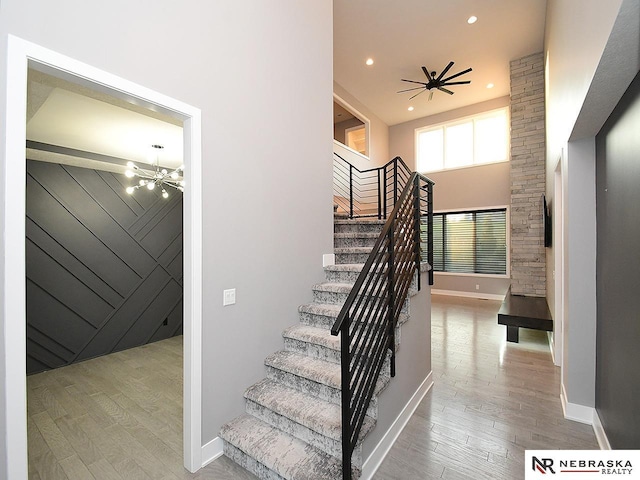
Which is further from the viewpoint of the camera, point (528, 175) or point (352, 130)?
point (352, 130)

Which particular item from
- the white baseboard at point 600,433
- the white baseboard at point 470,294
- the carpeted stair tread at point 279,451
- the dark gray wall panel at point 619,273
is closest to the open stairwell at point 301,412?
the carpeted stair tread at point 279,451

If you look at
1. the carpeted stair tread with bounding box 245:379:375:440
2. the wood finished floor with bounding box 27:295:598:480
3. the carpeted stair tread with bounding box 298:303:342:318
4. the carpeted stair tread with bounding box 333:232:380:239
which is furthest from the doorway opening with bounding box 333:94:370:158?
the carpeted stair tread with bounding box 245:379:375:440

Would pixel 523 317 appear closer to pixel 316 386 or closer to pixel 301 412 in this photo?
pixel 316 386

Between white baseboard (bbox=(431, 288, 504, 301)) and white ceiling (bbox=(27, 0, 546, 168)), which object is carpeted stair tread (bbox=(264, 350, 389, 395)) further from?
white baseboard (bbox=(431, 288, 504, 301))

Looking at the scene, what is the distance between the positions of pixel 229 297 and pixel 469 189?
787cm

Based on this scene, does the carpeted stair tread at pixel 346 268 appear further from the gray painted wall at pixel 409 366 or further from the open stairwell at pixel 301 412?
the gray painted wall at pixel 409 366

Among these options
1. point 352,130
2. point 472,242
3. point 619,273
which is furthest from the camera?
point 352,130

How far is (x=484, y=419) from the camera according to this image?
2488 millimetres

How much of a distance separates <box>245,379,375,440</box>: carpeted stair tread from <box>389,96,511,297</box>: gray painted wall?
23.8 ft

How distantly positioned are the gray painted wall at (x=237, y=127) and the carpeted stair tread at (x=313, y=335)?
0.38 ft

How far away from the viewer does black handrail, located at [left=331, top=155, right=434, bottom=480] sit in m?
1.60

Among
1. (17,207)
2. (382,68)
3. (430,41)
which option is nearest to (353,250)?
(17,207)

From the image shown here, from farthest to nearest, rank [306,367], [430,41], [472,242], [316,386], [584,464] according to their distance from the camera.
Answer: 1. [472,242]
2. [430,41]
3. [306,367]
4. [316,386]
5. [584,464]

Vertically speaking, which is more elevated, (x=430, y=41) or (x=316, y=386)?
(x=430, y=41)
